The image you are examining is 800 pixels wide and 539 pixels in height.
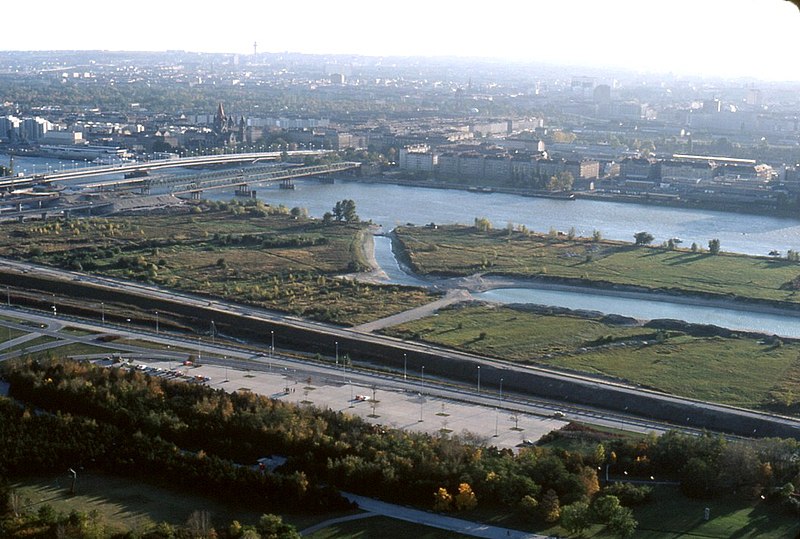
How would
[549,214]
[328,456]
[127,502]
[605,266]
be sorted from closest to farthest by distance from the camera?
[127,502] → [328,456] → [605,266] → [549,214]

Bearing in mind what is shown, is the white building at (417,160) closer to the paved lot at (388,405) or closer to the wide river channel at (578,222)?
the wide river channel at (578,222)

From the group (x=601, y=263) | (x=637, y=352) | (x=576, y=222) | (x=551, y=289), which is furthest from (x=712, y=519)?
(x=576, y=222)

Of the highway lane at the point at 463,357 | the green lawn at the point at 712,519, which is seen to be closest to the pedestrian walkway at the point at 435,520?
the green lawn at the point at 712,519

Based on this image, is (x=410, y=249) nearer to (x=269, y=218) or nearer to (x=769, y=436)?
(x=269, y=218)

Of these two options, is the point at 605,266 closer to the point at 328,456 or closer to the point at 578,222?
the point at 578,222

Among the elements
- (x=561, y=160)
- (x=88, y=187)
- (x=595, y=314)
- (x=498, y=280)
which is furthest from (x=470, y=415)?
(x=561, y=160)

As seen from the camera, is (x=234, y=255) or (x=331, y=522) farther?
(x=234, y=255)

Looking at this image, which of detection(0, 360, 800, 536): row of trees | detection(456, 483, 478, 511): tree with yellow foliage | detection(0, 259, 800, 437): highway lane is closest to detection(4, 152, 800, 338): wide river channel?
detection(0, 259, 800, 437): highway lane
